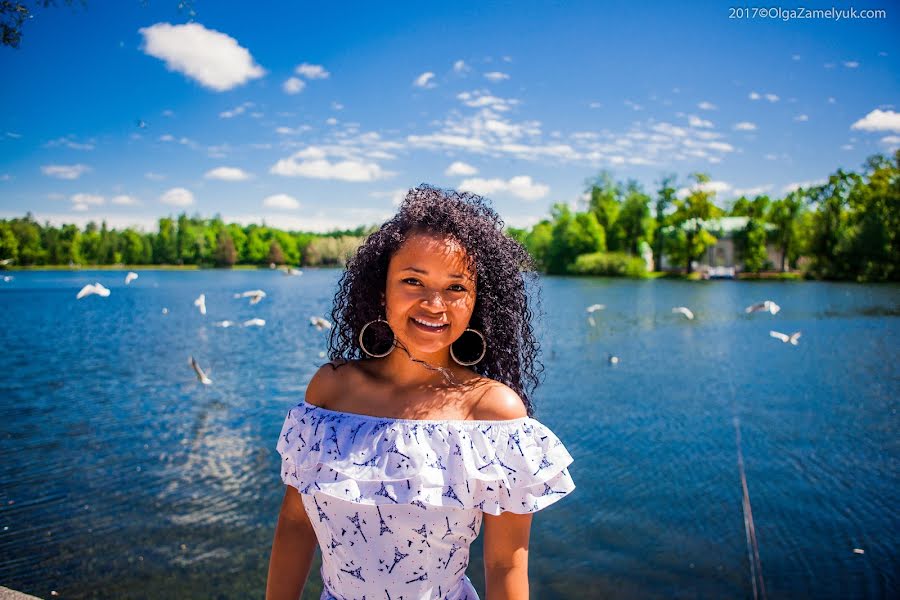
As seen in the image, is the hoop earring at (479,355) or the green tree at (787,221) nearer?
the hoop earring at (479,355)

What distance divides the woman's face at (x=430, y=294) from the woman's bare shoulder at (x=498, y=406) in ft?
0.61

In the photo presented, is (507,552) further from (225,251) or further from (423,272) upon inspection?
(225,251)

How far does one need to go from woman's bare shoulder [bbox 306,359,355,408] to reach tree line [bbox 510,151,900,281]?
6391cm

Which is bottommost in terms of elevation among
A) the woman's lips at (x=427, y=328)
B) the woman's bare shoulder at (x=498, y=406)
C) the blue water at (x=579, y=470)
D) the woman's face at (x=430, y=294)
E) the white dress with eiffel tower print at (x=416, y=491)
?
the blue water at (x=579, y=470)

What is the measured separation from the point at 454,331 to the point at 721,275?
279 feet

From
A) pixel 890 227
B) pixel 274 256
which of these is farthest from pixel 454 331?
pixel 274 256

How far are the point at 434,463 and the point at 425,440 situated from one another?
0.07 metres

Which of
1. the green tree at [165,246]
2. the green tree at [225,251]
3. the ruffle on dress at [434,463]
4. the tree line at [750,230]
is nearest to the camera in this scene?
the ruffle on dress at [434,463]

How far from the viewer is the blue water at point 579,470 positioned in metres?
A: 6.58

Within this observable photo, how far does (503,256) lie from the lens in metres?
1.88

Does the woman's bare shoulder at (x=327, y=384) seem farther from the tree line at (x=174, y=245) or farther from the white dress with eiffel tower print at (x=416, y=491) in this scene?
the tree line at (x=174, y=245)

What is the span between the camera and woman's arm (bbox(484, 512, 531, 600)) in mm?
1639

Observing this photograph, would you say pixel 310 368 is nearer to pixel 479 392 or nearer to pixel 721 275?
pixel 479 392

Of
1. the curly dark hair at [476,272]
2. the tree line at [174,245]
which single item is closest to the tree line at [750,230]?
the tree line at [174,245]
